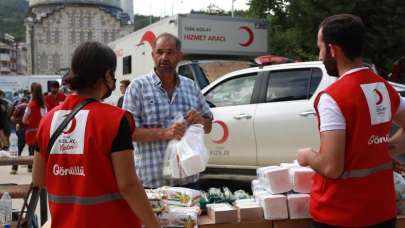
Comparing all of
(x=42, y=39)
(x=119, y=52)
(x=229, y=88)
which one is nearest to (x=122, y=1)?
(x=42, y=39)

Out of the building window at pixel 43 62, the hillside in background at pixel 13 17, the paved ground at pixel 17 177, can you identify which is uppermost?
the hillside in background at pixel 13 17

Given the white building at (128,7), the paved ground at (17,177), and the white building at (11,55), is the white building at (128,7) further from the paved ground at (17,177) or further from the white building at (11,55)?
the paved ground at (17,177)

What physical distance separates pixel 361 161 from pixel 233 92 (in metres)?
5.22

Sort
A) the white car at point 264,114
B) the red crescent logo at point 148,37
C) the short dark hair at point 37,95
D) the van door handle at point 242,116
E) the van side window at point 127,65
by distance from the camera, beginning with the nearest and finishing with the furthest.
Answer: the white car at point 264,114
the van door handle at point 242,116
the short dark hair at point 37,95
the red crescent logo at point 148,37
the van side window at point 127,65

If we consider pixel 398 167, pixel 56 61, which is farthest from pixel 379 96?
pixel 56 61

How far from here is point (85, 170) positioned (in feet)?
7.24

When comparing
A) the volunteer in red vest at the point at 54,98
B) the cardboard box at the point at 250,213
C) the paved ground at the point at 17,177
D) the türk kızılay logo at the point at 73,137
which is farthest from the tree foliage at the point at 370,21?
the türk kızılay logo at the point at 73,137

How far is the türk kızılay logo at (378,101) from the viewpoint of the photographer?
7.90 ft

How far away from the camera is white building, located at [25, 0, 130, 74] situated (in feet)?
326

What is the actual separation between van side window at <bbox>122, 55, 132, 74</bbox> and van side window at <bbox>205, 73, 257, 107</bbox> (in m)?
8.61

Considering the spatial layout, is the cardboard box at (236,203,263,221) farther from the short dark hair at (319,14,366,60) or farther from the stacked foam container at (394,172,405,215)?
the short dark hair at (319,14,366,60)

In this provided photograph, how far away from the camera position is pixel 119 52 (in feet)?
57.6

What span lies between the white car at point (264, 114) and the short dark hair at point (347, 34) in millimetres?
4030

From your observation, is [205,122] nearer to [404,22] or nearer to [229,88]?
[229,88]
